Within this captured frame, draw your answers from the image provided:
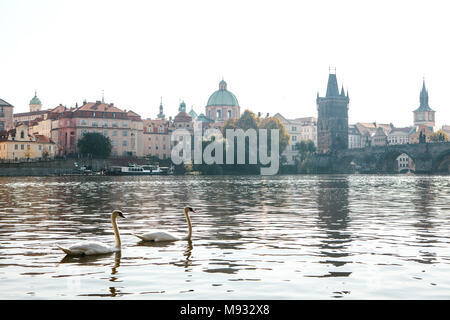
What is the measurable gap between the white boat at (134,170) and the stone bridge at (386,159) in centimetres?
5711

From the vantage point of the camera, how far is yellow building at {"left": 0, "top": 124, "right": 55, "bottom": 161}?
135m

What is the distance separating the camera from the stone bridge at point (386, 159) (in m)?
156

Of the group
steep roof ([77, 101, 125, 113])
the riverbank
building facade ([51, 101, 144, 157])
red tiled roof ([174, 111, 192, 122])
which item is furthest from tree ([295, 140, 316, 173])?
steep roof ([77, 101, 125, 113])

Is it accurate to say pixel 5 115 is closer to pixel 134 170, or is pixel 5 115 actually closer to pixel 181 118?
pixel 134 170

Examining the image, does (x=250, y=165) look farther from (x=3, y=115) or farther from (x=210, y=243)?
(x=210, y=243)

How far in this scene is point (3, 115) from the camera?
151625 mm

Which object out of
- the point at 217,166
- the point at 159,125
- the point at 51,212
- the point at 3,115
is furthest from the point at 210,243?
the point at 159,125

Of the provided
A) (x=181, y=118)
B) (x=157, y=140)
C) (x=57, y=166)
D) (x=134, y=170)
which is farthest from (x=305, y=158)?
(x=57, y=166)

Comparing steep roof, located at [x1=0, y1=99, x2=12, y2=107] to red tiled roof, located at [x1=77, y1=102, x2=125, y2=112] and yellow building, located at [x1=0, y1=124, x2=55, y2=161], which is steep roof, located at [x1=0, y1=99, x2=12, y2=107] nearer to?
yellow building, located at [x1=0, y1=124, x2=55, y2=161]

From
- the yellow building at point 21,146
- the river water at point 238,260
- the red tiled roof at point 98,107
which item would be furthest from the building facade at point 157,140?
the river water at point 238,260

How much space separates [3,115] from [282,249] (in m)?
144

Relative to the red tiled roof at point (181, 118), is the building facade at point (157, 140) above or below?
below

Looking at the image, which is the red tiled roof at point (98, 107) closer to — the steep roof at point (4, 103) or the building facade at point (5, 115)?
the building facade at point (5, 115)

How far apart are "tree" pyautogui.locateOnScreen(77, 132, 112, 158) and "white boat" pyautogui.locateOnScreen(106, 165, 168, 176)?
4450mm
